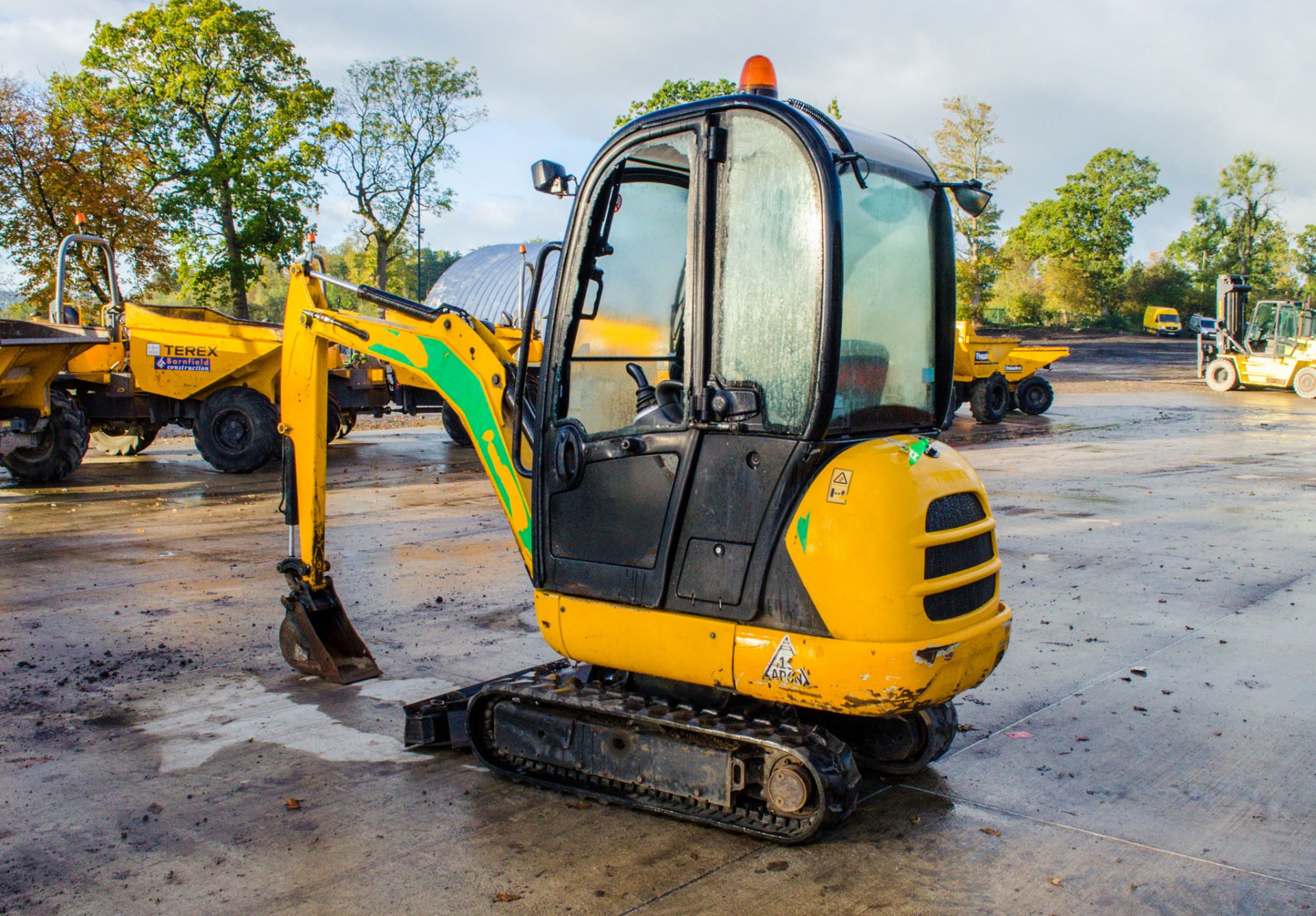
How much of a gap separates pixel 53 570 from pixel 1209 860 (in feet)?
25.7

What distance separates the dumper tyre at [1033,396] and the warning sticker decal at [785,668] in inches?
896

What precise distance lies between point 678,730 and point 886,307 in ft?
5.40

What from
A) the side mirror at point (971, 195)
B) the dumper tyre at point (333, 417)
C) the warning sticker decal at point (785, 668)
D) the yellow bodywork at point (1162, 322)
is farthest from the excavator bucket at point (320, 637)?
the yellow bodywork at point (1162, 322)

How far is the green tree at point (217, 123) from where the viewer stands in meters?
34.8

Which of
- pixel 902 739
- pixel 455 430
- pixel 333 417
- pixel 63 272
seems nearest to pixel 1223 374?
pixel 455 430

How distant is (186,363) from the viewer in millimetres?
14164

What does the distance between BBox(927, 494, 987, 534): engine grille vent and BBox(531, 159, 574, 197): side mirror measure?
67.8 inches

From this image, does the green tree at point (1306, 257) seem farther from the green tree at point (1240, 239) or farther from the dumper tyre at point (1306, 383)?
the dumper tyre at point (1306, 383)

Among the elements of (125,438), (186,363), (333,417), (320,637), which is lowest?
(320,637)

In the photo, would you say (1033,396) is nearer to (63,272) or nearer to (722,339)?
(63,272)

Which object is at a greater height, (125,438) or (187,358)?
(187,358)

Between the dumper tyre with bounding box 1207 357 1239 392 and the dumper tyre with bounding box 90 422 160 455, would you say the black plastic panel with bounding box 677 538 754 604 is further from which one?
the dumper tyre with bounding box 1207 357 1239 392

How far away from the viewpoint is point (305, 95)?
3681cm

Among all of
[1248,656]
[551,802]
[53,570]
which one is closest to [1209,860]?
[551,802]
